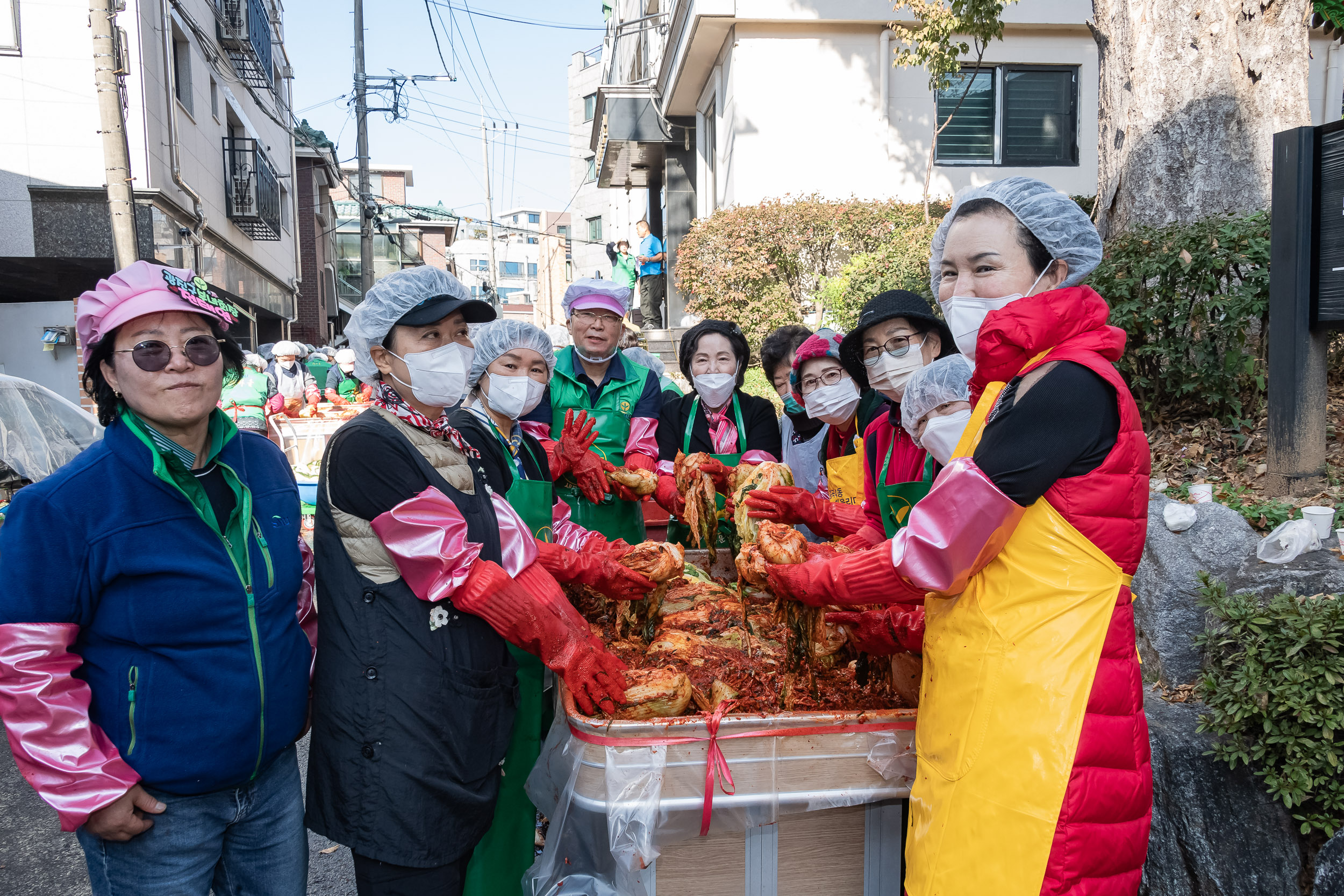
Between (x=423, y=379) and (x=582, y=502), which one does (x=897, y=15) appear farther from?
(x=423, y=379)

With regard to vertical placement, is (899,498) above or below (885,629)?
above

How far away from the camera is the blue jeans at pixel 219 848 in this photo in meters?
1.99

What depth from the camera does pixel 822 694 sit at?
103 inches

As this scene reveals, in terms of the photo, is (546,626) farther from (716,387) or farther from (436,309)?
(716,387)

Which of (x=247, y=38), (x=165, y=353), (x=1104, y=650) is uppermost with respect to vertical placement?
(x=247, y=38)

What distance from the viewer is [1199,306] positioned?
454 cm

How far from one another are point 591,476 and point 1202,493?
3030mm

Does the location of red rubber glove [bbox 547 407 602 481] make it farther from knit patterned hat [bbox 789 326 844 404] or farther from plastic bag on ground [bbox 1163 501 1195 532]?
plastic bag on ground [bbox 1163 501 1195 532]

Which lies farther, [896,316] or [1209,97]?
[1209,97]

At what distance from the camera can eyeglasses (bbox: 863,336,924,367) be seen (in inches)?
124

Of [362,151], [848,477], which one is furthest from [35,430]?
[362,151]

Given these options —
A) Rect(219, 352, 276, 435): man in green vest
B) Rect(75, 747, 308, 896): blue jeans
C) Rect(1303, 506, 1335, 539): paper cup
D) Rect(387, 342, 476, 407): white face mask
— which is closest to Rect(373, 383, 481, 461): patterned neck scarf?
Rect(387, 342, 476, 407): white face mask

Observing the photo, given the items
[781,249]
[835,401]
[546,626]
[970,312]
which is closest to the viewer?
[970,312]

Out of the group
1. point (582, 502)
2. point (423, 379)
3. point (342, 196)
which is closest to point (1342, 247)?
point (582, 502)
